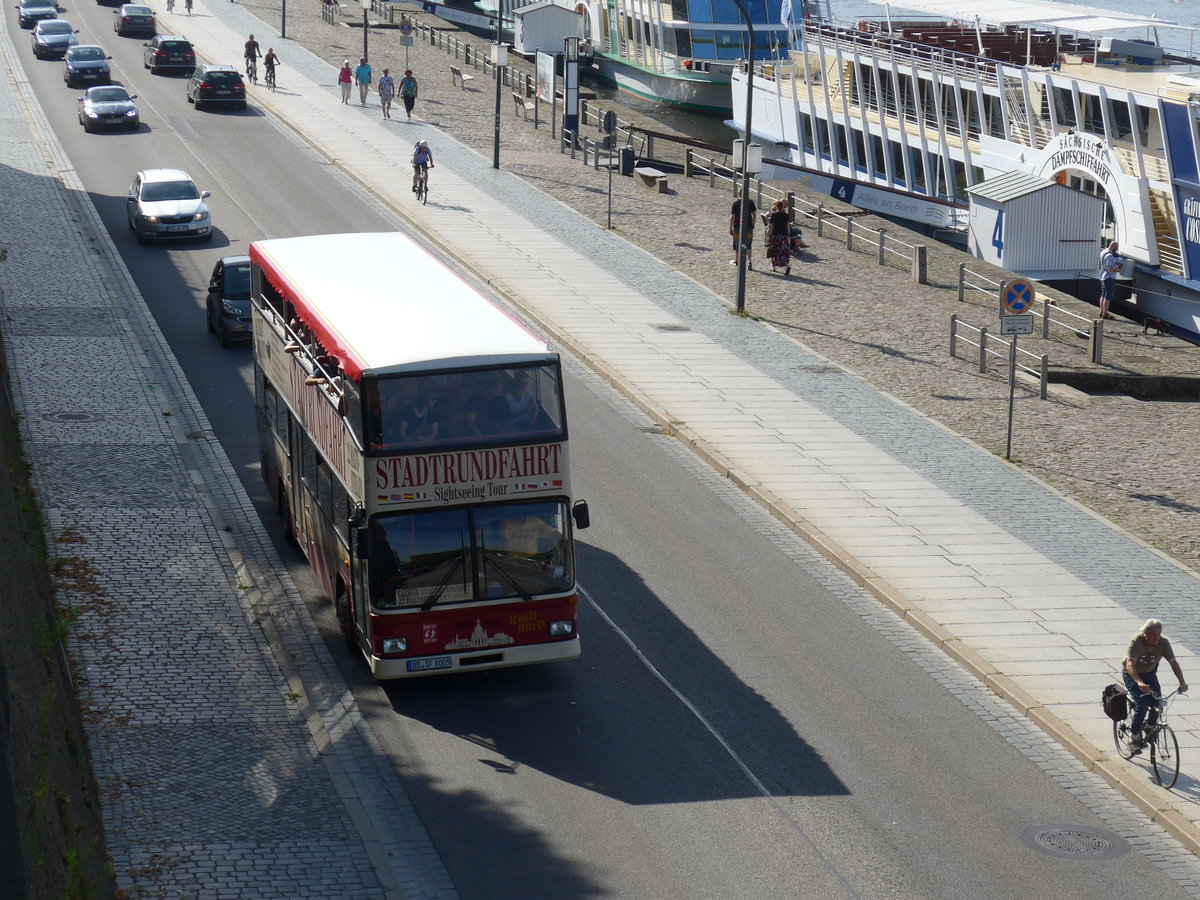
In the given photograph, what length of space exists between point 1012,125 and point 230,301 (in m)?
24.2

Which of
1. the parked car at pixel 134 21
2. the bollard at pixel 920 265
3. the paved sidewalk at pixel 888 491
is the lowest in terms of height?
the paved sidewalk at pixel 888 491

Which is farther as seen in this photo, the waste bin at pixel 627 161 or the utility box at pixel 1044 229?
the waste bin at pixel 627 161

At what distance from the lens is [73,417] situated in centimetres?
2208

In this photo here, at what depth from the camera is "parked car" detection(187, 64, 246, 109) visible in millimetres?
50656

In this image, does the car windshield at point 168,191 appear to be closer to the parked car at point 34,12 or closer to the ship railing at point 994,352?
the ship railing at point 994,352

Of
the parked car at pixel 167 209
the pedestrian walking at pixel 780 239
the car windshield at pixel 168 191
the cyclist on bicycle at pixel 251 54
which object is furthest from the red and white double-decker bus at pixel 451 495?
the cyclist on bicycle at pixel 251 54

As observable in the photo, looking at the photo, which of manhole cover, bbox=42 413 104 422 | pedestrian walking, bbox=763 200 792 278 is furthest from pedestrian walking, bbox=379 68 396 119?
manhole cover, bbox=42 413 104 422

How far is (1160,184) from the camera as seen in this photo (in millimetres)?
35781

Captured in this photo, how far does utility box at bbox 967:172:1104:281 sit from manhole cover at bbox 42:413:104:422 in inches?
901

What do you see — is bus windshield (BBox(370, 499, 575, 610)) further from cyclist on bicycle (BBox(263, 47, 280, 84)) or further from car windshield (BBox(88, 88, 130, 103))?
cyclist on bicycle (BBox(263, 47, 280, 84))

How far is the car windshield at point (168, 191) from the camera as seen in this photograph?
35188 millimetres

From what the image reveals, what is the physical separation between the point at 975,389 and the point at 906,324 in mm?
4559

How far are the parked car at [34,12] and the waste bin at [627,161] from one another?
123 feet

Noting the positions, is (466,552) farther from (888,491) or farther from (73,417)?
(73,417)
